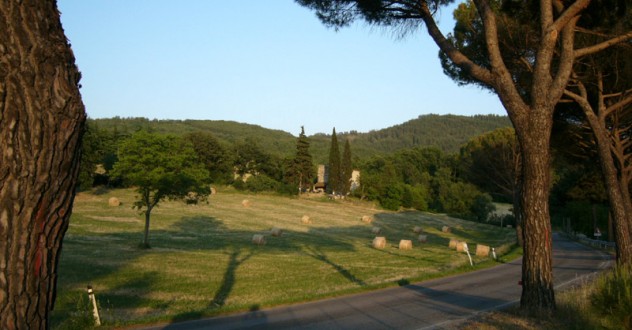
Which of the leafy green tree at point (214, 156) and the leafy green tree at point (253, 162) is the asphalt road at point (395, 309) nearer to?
the leafy green tree at point (214, 156)

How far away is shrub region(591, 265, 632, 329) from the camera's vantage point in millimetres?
7855

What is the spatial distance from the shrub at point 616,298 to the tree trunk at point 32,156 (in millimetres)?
7721

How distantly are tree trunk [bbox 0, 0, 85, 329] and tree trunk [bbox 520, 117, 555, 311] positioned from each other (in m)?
8.29

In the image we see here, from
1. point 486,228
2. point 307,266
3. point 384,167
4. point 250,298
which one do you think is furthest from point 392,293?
point 384,167

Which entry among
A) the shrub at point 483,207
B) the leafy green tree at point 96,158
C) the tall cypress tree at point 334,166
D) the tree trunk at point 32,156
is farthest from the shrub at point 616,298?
the tall cypress tree at point 334,166

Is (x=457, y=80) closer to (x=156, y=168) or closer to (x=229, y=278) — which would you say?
(x=229, y=278)

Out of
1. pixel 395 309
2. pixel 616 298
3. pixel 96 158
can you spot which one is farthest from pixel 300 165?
pixel 616 298

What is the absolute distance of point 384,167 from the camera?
100 meters

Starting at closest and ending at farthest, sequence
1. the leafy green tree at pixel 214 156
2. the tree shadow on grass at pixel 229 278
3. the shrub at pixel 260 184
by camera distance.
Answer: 1. the tree shadow on grass at pixel 229 278
2. the shrub at pixel 260 184
3. the leafy green tree at pixel 214 156

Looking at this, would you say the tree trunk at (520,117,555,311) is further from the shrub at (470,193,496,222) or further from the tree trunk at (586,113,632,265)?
the shrub at (470,193,496,222)

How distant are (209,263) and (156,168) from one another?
593 cm

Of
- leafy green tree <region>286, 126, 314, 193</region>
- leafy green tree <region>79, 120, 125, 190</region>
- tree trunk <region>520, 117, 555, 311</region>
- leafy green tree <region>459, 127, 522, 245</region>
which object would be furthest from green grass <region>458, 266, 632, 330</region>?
leafy green tree <region>286, 126, 314, 193</region>

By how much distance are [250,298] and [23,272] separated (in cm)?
1287

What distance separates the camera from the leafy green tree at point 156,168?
26359 mm
